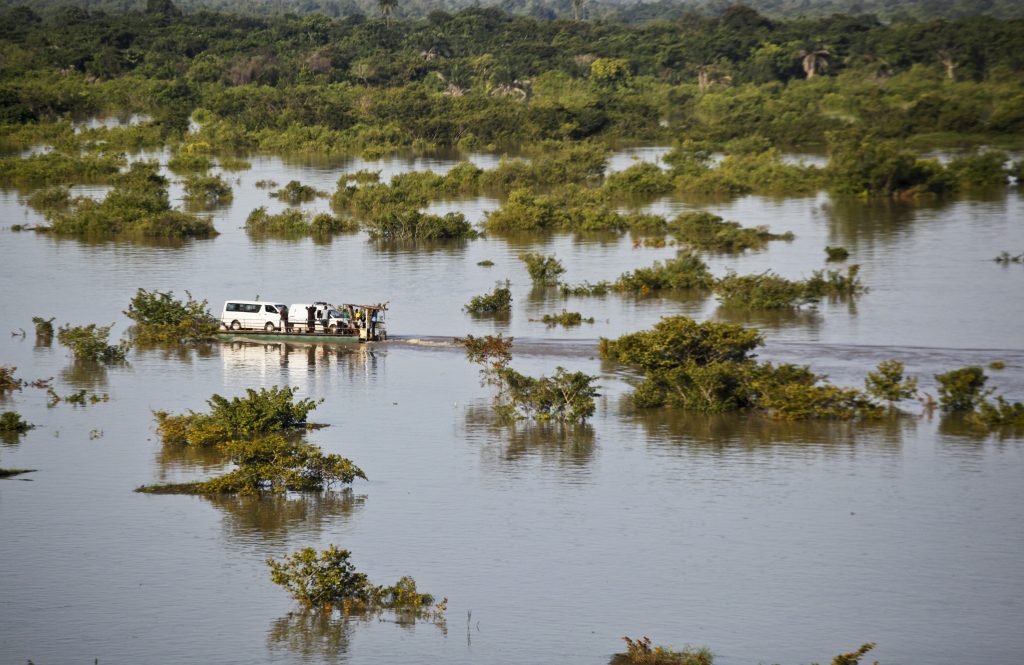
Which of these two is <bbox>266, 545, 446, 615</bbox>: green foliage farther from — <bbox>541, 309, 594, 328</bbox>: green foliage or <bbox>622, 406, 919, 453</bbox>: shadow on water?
<bbox>541, 309, 594, 328</bbox>: green foliage

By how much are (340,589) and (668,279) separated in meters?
29.3

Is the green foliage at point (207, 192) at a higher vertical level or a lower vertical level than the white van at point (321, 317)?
higher

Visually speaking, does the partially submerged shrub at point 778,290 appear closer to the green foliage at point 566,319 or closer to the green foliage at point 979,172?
the green foliage at point 566,319

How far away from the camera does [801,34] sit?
415 ft

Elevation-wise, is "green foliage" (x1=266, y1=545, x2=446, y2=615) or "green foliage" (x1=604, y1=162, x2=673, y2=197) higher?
"green foliage" (x1=604, y1=162, x2=673, y2=197)

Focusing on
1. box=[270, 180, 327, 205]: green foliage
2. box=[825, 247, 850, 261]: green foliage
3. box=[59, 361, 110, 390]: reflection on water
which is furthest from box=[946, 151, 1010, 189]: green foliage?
box=[59, 361, 110, 390]: reflection on water

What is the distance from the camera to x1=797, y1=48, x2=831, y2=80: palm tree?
12031 cm

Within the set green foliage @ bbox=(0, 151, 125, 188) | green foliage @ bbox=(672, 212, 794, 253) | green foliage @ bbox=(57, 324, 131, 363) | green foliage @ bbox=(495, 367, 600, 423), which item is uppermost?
green foliage @ bbox=(0, 151, 125, 188)

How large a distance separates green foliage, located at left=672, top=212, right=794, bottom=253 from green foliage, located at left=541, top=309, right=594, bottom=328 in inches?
595

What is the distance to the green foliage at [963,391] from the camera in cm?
3409

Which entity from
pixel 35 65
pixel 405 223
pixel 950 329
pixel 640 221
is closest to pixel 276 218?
pixel 405 223

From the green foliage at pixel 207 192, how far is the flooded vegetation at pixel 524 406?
24cm

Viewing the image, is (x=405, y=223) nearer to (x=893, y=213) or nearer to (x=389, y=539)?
(x=893, y=213)

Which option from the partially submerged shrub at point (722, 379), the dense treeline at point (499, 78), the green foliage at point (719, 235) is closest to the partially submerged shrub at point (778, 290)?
the green foliage at point (719, 235)
